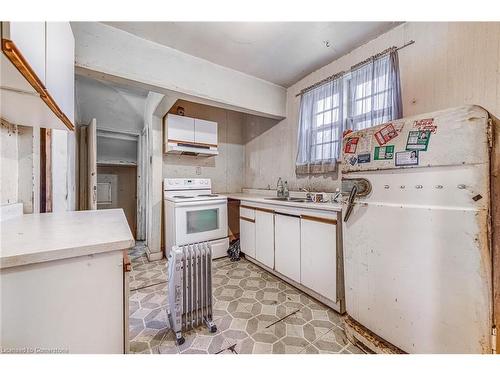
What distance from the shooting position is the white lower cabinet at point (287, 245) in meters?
1.96

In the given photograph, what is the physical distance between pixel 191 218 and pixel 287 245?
1.29 m

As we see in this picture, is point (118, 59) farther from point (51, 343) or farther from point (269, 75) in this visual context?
point (51, 343)

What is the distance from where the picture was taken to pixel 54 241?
2.35 ft

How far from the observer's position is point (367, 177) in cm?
124

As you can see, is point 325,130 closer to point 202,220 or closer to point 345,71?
point 345,71

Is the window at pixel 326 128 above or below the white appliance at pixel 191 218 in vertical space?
above

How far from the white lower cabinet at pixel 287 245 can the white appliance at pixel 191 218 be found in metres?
0.96

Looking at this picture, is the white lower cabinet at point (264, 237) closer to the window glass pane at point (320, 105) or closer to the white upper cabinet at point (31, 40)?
the window glass pane at point (320, 105)

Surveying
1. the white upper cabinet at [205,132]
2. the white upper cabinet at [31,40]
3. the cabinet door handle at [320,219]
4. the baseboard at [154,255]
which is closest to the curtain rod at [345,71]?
the white upper cabinet at [205,132]

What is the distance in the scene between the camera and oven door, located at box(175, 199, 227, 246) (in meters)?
2.51

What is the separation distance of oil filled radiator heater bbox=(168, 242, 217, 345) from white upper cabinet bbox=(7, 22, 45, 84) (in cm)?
118

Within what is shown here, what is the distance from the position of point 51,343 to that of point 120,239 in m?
0.37

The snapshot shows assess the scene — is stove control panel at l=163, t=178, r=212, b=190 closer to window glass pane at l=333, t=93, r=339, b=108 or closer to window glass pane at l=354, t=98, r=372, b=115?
window glass pane at l=333, t=93, r=339, b=108
